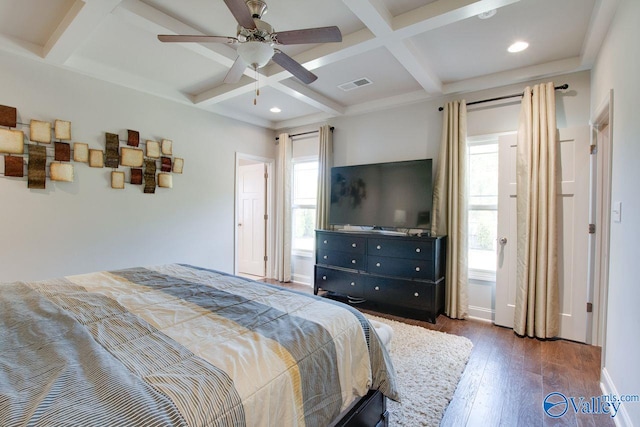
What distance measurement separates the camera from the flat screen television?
3.56 meters

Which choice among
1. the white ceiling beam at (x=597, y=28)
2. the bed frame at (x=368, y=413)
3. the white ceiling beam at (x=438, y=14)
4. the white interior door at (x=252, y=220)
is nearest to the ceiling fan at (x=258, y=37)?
the white ceiling beam at (x=438, y=14)

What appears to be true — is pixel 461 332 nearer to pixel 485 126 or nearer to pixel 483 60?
pixel 485 126

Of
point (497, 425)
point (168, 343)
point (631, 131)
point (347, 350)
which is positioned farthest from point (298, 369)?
point (631, 131)

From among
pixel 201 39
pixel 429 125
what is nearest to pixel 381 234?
pixel 429 125

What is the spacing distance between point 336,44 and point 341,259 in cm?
250

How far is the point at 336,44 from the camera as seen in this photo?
2.62 m

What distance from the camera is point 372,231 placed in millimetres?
4012

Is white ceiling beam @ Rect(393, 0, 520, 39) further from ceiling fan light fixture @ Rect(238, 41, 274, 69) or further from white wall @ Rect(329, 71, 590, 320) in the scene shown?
white wall @ Rect(329, 71, 590, 320)

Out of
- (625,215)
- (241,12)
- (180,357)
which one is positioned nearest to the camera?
(180,357)

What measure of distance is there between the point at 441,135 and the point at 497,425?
9.61 ft

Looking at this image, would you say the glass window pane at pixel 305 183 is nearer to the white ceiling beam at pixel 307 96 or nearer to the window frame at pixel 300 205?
the window frame at pixel 300 205

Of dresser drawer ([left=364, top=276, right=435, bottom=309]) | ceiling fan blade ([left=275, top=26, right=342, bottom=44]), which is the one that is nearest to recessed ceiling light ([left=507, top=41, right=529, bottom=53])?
ceiling fan blade ([left=275, top=26, right=342, bottom=44])

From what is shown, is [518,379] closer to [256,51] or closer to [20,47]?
[256,51]

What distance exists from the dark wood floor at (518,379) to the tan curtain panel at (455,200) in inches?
15.8
